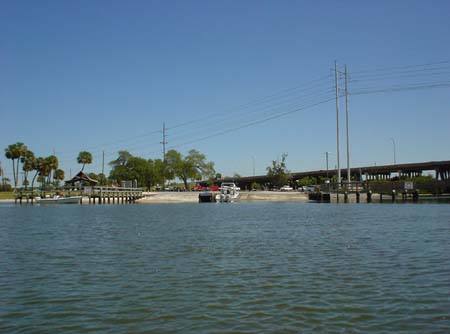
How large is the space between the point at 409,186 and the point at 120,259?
228ft

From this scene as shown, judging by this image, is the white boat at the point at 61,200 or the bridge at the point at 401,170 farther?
the bridge at the point at 401,170

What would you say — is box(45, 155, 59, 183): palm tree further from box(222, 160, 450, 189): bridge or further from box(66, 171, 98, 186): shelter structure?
box(222, 160, 450, 189): bridge

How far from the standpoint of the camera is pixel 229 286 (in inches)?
519

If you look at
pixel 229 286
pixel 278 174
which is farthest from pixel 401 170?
pixel 229 286

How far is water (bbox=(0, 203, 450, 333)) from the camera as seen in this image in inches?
392

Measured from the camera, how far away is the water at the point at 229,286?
392 inches

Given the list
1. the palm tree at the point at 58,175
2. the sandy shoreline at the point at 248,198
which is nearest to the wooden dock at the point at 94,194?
the sandy shoreline at the point at 248,198

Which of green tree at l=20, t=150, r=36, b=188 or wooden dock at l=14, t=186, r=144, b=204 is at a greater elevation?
green tree at l=20, t=150, r=36, b=188

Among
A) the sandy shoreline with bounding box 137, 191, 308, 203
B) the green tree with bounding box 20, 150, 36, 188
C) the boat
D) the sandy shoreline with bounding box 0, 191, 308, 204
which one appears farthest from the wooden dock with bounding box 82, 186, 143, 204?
the green tree with bounding box 20, 150, 36, 188

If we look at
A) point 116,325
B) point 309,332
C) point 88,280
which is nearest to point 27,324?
point 116,325

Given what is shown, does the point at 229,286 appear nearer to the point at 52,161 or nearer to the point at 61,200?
the point at 61,200

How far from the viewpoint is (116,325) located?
9.88 meters

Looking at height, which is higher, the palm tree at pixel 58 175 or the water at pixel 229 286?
the palm tree at pixel 58 175

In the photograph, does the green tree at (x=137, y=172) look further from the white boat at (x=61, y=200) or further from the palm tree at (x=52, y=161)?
the white boat at (x=61, y=200)
